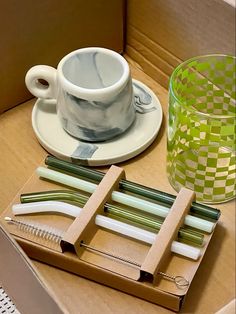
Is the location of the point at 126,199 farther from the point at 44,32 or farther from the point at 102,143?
the point at 44,32

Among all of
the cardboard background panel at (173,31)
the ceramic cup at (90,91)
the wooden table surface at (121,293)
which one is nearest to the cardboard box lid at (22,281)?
the wooden table surface at (121,293)

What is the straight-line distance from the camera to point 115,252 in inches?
18.0

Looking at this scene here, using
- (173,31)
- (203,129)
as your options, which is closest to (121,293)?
(203,129)

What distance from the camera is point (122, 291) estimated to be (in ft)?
1.51

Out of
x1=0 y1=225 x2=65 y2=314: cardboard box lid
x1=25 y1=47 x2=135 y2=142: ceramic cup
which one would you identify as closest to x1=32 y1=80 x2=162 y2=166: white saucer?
x1=25 y1=47 x2=135 y2=142: ceramic cup

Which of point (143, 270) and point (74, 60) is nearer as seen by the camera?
point (143, 270)

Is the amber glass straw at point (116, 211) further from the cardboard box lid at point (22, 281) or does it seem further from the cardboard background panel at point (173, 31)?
the cardboard background panel at point (173, 31)

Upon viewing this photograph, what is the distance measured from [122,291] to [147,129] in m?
0.18

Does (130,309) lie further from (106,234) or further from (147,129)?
(147,129)

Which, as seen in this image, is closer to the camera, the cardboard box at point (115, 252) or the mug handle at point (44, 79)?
the cardboard box at point (115, 252)

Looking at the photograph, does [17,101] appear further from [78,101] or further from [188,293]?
[188,293]

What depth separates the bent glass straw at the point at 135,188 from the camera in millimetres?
469

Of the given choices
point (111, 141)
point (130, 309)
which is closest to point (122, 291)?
point (130, 309)

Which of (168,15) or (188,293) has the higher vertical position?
(168,15)
